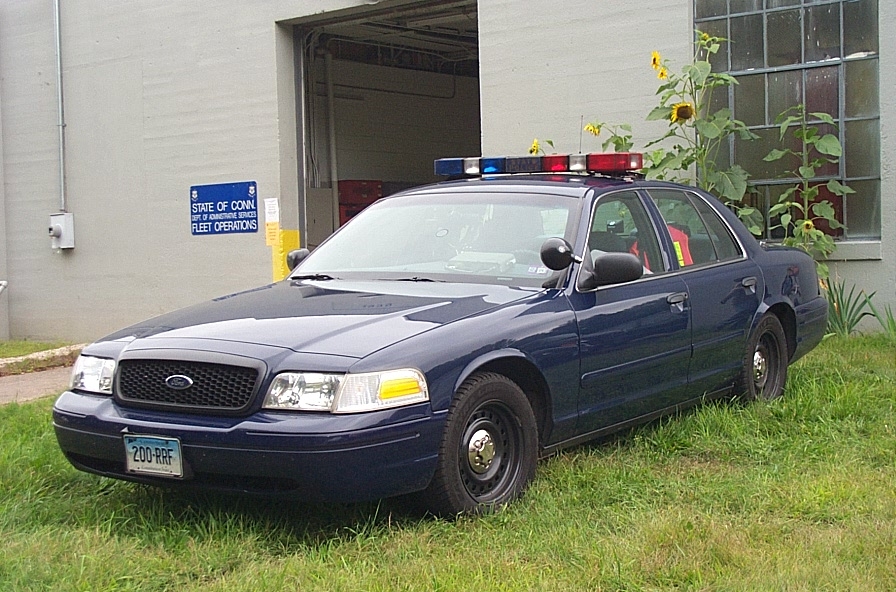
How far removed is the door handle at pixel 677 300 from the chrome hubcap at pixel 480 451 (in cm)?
156

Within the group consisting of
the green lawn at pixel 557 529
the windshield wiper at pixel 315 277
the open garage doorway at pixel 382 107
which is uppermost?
the open garage doorway at pixel 382 107

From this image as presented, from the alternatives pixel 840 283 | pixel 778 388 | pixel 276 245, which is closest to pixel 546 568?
pixel 778 388

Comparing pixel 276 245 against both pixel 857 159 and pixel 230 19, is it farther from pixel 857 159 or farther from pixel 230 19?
pixel 857 159

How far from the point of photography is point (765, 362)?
22.4 feet

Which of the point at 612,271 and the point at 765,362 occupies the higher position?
the point at 612,271

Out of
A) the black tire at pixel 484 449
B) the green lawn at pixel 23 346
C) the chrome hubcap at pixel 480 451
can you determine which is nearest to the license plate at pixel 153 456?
the black tire at pixel 484 449

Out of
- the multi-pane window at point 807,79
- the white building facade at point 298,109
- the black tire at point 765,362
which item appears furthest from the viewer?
the white building facade at point 298,109

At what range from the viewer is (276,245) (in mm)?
12391

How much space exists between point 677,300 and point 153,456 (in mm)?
2790

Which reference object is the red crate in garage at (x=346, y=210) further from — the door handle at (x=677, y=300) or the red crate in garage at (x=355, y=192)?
the door handle at (x=677, y=300)

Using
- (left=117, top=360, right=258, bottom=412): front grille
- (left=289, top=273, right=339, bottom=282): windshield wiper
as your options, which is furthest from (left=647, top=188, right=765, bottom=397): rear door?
(left=117, top=360, right=258, bottom=412): front grille

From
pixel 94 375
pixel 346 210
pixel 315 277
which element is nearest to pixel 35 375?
pixel 315 277

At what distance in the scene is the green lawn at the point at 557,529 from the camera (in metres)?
3.74

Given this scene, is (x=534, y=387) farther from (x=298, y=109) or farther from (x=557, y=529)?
(x=298, y=109)
